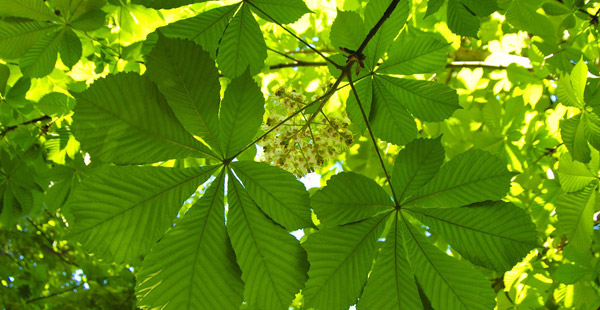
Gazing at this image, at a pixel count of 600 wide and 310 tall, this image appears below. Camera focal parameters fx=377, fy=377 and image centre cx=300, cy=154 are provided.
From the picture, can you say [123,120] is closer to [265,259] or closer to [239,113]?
[239,113]

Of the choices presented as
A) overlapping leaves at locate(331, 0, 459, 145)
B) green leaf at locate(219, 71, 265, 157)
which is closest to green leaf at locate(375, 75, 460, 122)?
overlapping leaves at locate(331, 0, 459, 145)

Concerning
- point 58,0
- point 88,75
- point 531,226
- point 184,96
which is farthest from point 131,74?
point 88,75

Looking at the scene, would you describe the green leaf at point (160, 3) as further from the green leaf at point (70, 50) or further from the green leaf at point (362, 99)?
the green leaf at point (70, 50)

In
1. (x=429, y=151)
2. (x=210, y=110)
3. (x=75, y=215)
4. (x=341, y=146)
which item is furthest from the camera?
(x=341, y=146)

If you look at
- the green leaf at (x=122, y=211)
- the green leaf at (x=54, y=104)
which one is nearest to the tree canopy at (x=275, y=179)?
the green leaf at (x=122, y=211)

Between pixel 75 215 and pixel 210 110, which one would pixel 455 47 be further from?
pixel 75 215

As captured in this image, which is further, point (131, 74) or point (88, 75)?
point (88, 75)

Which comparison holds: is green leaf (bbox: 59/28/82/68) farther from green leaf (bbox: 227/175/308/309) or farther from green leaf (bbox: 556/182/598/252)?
green leaf (bbox: 556/182/598/252)

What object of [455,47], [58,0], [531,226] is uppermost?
[455,47]

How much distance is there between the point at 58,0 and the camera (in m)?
1.45

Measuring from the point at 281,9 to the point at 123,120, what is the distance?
0.64 metres

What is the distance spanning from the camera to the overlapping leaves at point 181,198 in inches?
32.4

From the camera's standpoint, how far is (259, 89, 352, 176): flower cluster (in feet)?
5.13

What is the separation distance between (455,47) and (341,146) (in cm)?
129
